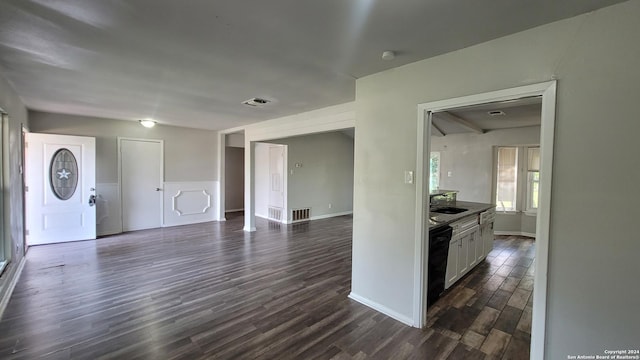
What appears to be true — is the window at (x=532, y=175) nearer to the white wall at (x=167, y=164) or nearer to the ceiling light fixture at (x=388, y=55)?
the ceiling light fixture at (x=388, y=55)

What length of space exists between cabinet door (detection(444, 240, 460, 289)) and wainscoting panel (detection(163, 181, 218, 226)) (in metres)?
6.00

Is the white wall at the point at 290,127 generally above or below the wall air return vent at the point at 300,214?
above

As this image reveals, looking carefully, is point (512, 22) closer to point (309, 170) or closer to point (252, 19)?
point (252, 19)

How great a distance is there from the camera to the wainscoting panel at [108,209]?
5594mm

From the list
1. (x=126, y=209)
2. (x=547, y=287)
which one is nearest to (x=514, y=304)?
(x=547, y=287)

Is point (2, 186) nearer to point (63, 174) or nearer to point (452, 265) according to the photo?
point (63, 174)

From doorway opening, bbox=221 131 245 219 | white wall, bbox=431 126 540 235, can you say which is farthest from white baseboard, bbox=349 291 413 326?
doorway opening, bbox=221 131 245 219

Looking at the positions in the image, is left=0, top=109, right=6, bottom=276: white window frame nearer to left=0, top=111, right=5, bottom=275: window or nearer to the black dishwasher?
left=0, top=111, right=5, bottom=275: window

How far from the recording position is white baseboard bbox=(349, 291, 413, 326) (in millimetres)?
2533

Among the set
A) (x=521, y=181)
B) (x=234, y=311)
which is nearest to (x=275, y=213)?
(x=234, y=311)

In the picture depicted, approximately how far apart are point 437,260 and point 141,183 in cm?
626

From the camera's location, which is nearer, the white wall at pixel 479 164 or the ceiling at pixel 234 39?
the ceiling at pixel 234 39

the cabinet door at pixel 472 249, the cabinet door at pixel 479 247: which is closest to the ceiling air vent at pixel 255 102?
the cabinet door at pixel 472 249

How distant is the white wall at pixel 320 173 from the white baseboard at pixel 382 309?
14.8 ft
